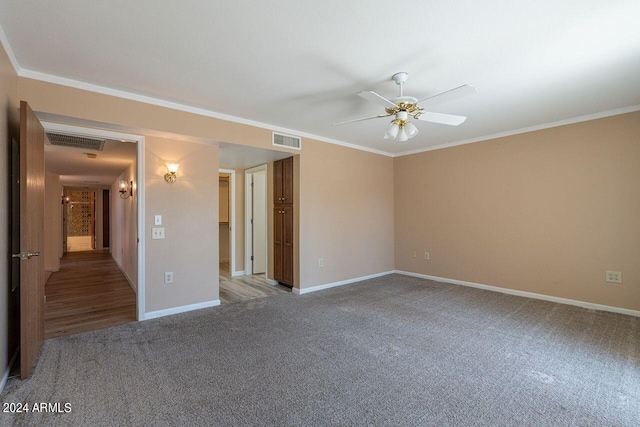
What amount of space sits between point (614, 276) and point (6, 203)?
6.22 metres

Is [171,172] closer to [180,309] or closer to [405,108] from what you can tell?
[180,309]

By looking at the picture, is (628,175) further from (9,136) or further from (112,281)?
(112,281)

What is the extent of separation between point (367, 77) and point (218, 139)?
1.99 m

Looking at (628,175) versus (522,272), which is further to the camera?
(522,272)

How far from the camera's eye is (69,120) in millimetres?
2807

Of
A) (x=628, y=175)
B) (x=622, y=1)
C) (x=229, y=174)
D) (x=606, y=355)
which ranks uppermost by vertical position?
(x=622, y=1)

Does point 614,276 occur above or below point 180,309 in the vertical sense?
above

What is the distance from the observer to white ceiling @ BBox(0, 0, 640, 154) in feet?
5.95

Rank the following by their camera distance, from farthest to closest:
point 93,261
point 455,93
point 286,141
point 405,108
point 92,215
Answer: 1. point 92,215
2. point 93,261
3. point 286,141
4. point 405,108
5. point 455,93

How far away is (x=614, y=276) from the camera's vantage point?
3.60 m

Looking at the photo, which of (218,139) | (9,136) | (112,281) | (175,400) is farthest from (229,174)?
(175,400)

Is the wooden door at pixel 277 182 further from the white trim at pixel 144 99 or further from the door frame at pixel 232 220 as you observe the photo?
the door frame at pixel 232 220

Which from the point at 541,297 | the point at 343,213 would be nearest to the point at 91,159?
the point at 343,213

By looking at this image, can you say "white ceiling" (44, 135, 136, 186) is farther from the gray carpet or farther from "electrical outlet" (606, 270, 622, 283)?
"electrical outlet" (606, 270, 622, 283)
